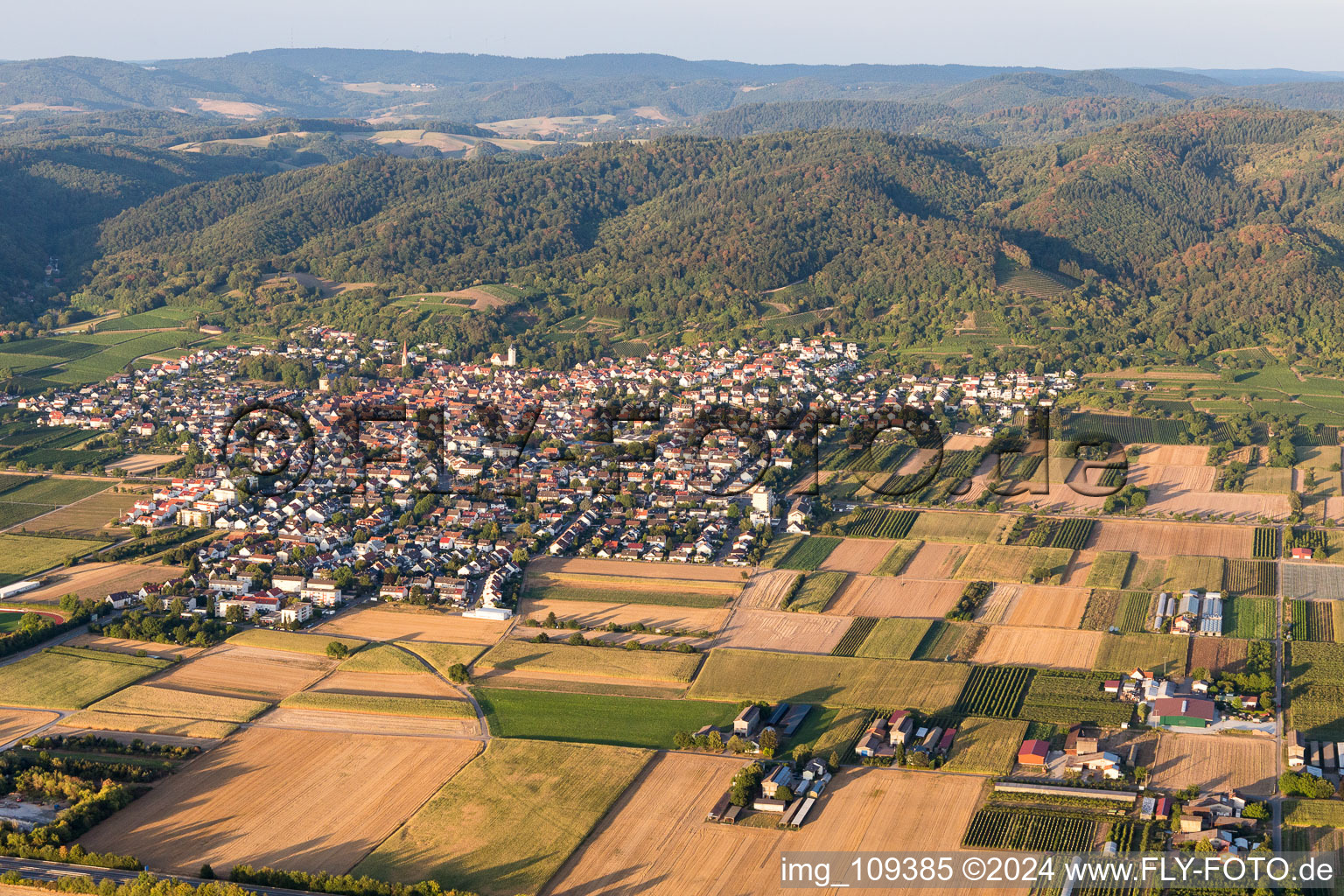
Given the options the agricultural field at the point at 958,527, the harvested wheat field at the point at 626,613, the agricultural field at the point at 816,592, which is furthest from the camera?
the agricultural field at the point at 958,527

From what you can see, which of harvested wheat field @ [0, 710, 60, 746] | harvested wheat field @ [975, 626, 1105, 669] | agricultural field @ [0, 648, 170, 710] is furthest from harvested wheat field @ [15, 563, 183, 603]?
harvested wheat field @ [975, 626, 1105, 669]

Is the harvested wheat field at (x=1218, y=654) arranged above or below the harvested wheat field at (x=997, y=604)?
above

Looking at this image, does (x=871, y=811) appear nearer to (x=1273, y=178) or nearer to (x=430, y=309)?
(x=430, y=309)

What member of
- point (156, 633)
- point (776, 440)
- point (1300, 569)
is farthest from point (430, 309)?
point (1300, 569)

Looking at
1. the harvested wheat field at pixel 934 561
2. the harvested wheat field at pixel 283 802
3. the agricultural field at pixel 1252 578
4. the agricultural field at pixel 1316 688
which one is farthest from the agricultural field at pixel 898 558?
the harvested wheat field at pixel 283 802

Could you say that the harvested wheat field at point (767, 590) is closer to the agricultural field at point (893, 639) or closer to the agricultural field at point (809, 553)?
the agricultural field at point (809, 553)

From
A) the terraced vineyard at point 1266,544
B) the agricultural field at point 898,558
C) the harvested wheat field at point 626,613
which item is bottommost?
the harvested wheat field at point 626,613

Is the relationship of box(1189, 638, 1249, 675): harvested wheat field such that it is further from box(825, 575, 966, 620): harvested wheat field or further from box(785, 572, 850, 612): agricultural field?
box(785, 572, 850, 612): agricultural field
